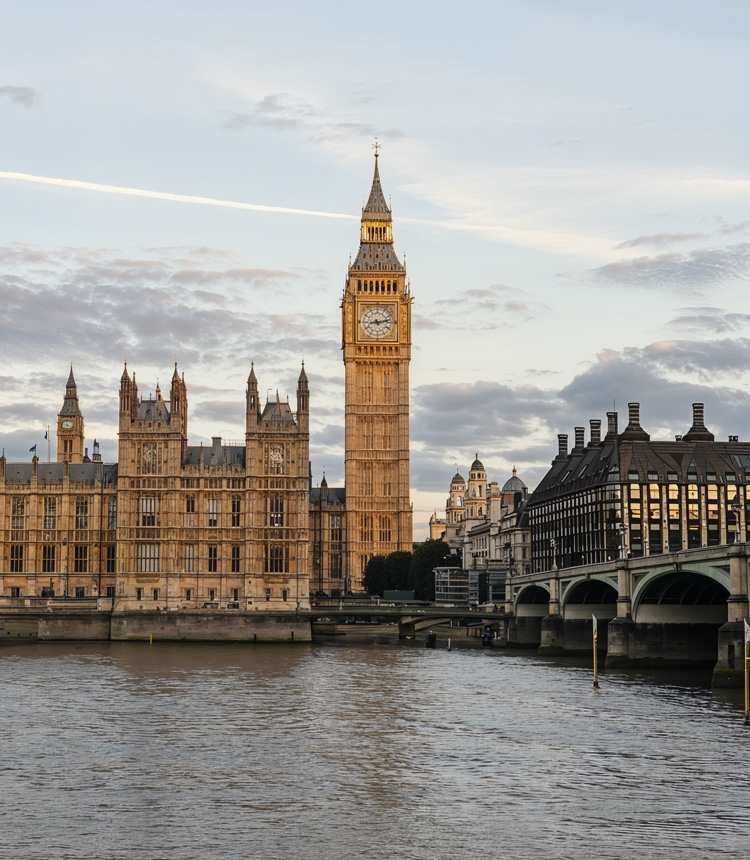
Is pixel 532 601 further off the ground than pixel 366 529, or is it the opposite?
pixel 366 529

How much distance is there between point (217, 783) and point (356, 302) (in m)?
156

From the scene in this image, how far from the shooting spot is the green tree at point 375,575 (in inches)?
6865

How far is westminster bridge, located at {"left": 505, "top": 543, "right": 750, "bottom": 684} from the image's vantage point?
227ft

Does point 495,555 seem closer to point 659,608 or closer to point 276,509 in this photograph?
point 276,509

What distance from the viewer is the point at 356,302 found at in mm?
194250

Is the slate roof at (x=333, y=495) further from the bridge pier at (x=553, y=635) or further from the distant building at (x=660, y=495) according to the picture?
the bridge pier at (x=553, y=635)

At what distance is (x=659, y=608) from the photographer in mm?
86062

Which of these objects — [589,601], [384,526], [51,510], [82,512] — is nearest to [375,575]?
[384,526]

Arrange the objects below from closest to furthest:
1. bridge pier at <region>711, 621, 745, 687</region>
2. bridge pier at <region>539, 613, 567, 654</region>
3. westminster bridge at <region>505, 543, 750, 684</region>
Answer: bridge pier at <region>711, 621, 745, 687</region> < westminster bridge at <region>505, 543, 750, 684</region> < bridge pier at <region>539, 613, 567, 654</region>

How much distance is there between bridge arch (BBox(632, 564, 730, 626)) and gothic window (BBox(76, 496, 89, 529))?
69950 millimetres

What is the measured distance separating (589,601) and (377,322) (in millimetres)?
96497

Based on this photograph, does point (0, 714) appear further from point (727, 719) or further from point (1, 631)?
point (1, 631)

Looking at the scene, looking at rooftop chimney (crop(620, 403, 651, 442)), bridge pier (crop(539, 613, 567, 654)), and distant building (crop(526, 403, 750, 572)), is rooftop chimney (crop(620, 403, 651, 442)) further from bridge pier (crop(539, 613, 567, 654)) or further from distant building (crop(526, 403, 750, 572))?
bridge pier (crop(539, 613, 567, 654))

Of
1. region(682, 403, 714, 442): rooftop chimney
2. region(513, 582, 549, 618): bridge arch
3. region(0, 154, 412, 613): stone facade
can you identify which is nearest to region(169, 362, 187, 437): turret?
region(0, 154, 412, 613): stone facade
